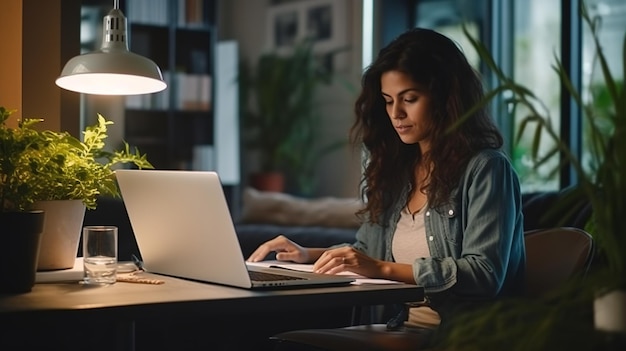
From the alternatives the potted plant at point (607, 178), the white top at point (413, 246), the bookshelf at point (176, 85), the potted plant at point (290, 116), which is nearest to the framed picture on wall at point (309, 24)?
the potted plant at point (290, 116)

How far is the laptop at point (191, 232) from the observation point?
5.98ft

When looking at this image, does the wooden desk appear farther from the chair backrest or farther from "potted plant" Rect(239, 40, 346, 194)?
"potted plant" Rect(239, 40, 346, 194)

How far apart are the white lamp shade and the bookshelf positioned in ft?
14.9

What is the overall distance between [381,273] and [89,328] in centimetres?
106

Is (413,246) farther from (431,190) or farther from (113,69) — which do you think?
(113,69)

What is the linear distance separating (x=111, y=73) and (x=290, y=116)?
17.0 ft

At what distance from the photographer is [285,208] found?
4598 mm

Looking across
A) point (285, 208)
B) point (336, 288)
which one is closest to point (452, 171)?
point (336, 288)

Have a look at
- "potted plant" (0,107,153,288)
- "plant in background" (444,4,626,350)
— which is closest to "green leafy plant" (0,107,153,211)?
"potted plant" (0,107,153,288)

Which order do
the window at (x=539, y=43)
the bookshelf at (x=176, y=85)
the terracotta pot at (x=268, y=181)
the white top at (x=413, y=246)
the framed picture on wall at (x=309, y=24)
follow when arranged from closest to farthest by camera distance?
the white top at (x=413, y=246), the window at (x=539, y=43), the bookshelf at (x=176, y=85), the framed picture on wall at (x=309, y=24), the terracotta pot at (x=268, y=181)

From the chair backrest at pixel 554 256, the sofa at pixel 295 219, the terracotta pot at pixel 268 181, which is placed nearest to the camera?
the chair backrest at pixel 554 256

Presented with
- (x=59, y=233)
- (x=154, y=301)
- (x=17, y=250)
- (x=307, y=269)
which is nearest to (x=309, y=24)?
(x=307, y=269)

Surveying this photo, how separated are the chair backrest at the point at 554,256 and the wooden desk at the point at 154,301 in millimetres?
520

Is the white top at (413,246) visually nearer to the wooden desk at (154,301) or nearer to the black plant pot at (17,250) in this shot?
the wooden desk at (154,301)
